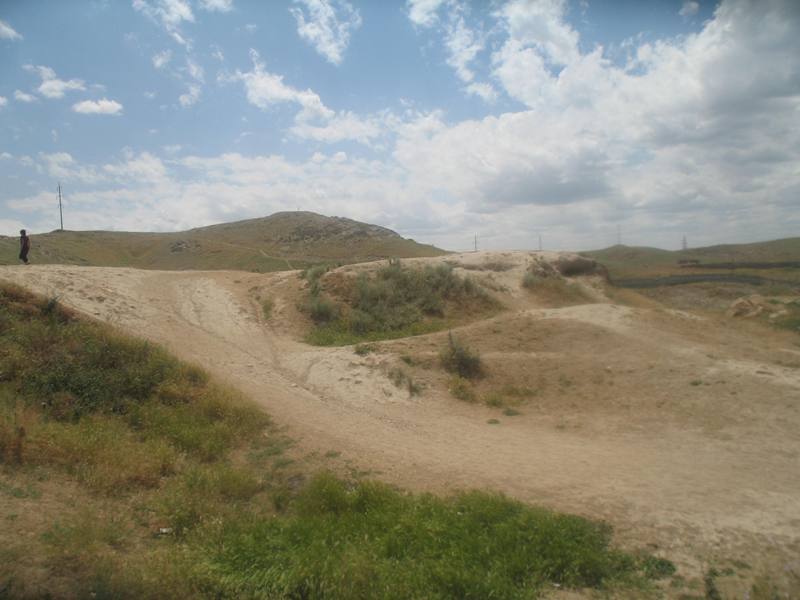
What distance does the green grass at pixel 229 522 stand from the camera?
371 cm

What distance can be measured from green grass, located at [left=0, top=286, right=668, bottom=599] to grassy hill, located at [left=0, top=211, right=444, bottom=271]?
2858 cm

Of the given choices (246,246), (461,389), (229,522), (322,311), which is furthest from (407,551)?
(246,246)

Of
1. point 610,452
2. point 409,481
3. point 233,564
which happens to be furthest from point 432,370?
point 233,564

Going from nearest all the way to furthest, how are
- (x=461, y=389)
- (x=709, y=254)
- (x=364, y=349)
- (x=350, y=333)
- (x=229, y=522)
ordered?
(x=229, y=522) → (x=461, y=389) → (x=364, y=349) → (x=350, y=333) → (x=709, y=254)

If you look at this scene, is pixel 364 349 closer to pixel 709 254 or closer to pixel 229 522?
pixel 229 522

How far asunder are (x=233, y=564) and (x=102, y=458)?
2.66 m

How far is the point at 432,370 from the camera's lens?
454 inches

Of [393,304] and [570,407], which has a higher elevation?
[393,304]

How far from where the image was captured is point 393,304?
55.6ft

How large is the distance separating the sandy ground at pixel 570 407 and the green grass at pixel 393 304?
1136 mm

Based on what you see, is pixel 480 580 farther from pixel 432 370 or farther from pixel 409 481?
pixel 432 370

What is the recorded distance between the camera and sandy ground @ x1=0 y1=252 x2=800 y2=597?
204 inches

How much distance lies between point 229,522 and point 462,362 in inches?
301

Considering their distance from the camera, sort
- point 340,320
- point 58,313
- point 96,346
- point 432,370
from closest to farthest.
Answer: point 96,346
point 58,313
point 432,370
point 340,320
